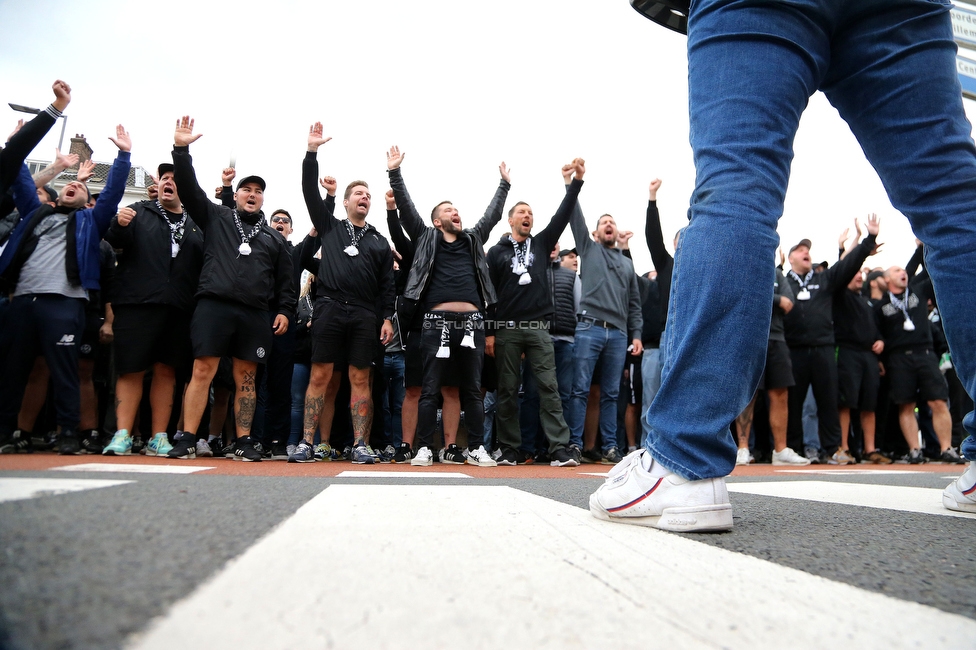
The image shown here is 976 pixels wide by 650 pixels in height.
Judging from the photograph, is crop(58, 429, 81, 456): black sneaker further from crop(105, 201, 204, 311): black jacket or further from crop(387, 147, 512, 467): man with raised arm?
crop(387, 147, 512, 467): man with raised arm

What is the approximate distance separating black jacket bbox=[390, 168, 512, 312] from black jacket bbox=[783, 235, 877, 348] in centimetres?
382

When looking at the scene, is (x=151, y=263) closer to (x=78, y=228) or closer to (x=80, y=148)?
(x=78, y=228)

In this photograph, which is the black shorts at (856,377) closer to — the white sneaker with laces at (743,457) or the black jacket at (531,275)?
the white sneaker with laces at (743,457)

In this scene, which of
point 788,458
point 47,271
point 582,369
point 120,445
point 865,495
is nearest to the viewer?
point 865,495

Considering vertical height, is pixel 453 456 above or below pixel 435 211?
below

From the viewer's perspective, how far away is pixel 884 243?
7402 mm

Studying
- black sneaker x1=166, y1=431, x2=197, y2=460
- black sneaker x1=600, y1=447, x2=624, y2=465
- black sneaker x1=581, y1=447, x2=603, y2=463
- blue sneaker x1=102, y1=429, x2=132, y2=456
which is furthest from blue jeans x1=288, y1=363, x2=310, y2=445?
black sneaker x1=600, y1=447, x2=624, y2=465

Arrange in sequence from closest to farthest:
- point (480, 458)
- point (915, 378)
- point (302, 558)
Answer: point (302, 558), point (480, 458), point (915, 378)

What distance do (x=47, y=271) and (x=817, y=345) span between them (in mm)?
7652

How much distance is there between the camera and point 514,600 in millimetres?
733

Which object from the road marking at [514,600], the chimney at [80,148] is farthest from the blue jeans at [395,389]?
the chimney at [80,148]

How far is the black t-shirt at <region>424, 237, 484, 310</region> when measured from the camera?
226 inches

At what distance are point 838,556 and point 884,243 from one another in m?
7.51

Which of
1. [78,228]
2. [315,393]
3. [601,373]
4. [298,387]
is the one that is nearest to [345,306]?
[315,393]
